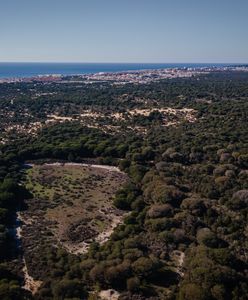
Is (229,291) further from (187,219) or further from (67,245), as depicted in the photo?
(67,245)

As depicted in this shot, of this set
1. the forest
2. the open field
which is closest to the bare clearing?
the open field

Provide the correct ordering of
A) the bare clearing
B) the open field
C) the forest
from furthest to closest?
the bare clearing → the open field → the forest

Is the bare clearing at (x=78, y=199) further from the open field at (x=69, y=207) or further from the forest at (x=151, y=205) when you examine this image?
the forest at (x=151, y=205)

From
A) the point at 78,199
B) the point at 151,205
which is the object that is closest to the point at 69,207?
the point at 78,199

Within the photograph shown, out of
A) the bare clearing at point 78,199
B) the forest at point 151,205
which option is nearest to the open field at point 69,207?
the bare clearing at point 78,199

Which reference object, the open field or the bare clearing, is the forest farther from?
the bare clearing

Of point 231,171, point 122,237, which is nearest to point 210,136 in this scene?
point 231,171

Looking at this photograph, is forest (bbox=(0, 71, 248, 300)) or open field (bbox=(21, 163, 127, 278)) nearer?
forest (bbox=(0, 71, 248, 300))

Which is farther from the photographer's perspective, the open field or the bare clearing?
the bare clearing

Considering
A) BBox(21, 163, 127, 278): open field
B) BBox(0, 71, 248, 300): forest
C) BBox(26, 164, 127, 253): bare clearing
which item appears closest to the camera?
BBox(0, 71, 248, 300): forest
